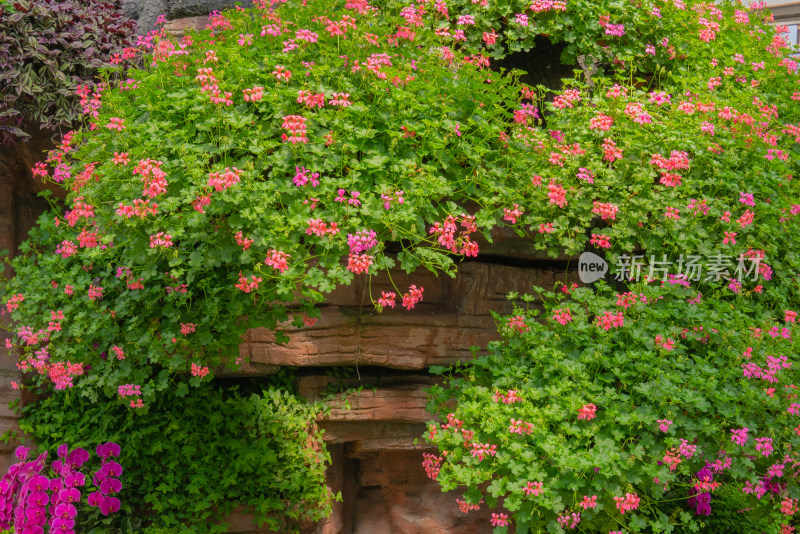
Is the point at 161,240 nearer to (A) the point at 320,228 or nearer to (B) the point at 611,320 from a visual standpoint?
(A) the point at 320,228

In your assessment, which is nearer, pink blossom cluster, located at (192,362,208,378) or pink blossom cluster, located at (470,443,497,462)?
pink blossom cluster, located at (470,443,497,462)

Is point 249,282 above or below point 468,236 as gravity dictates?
below

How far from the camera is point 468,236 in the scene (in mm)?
3553

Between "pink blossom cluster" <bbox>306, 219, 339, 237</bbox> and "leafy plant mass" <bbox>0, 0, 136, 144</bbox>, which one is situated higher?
"leafy plant mass" <bbox>0, 0, 136, 144</bbox>

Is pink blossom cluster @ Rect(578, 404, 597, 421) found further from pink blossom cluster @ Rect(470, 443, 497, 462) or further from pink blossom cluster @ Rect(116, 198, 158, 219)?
pink blossom cluster @ Rect(116, 198, 158, 219)

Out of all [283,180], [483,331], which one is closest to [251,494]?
[483,331]

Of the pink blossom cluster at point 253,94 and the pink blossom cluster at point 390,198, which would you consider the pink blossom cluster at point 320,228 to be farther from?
the pink blossom cluster at point 253,94

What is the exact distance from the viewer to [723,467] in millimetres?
3201

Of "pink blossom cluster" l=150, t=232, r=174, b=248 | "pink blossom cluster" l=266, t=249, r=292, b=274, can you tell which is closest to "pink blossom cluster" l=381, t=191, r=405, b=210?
"pink blossom cluster" l=266, t=249, r=292, b=274

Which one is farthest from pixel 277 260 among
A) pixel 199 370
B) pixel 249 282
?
pixel 199 370

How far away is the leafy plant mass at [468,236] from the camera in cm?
301

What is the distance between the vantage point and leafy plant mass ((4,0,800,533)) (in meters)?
3.01

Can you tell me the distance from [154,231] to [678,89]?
3272mm

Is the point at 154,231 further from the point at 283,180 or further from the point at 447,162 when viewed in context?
the point at 447,162
